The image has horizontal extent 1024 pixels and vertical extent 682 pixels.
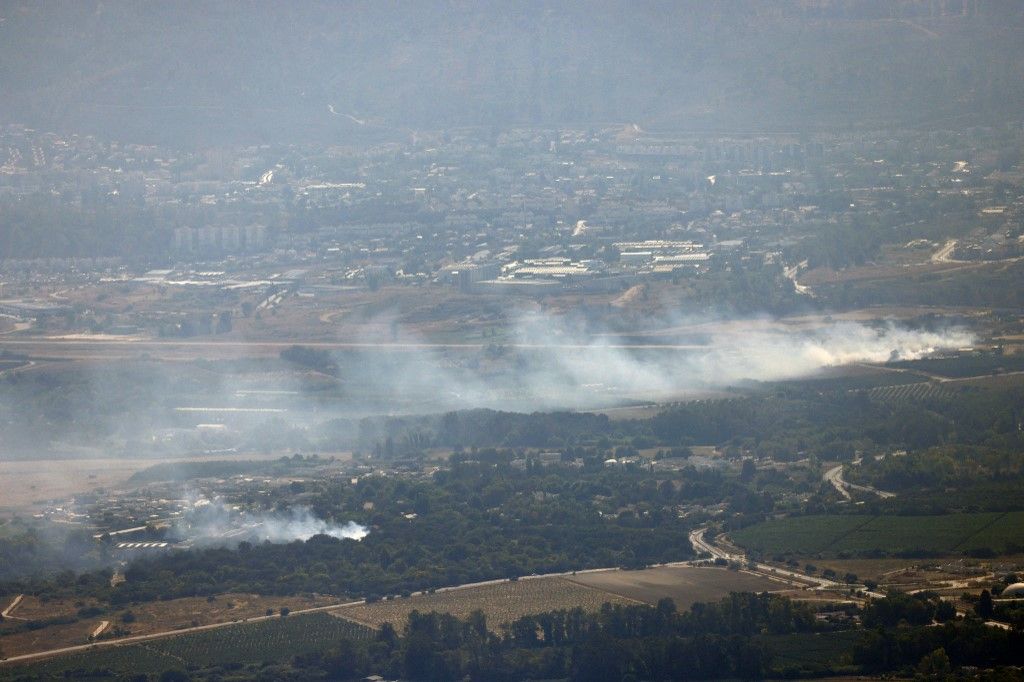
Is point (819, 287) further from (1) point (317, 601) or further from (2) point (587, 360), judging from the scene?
(1) point (317, 601)

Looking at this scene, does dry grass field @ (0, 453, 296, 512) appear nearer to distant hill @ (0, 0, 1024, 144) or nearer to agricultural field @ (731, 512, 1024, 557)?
agricultural field @ (731, 512, 1024, 557)

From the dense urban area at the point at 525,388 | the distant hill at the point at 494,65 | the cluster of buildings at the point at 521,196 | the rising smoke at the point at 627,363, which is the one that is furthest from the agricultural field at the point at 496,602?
the distant hill at the point at 494,65

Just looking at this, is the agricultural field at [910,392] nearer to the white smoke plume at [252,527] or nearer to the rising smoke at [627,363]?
the rising smoke at [627,363]

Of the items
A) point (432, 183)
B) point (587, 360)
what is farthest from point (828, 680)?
point (432, 183)

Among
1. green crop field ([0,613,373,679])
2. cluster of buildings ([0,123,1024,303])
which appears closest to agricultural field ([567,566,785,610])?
green crop field ([0,613,373,679])

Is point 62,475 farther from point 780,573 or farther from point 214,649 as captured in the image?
point 780,573

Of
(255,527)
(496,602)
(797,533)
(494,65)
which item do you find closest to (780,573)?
(797,533)
